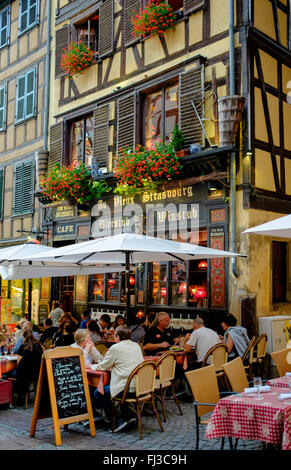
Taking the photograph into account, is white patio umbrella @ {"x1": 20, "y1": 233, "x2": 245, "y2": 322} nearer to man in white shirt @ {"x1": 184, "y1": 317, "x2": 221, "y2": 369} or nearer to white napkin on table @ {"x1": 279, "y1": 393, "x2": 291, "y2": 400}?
man in white shirt @ {"x1": 184, "y1": 317, "x2": 221, "y2": 369}

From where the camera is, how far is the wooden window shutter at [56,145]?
47.3 ft

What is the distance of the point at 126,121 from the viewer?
12242 millimetres

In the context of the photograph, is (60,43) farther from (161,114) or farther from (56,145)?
(161,114)

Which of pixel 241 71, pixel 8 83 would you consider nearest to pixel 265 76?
pixel 241 71

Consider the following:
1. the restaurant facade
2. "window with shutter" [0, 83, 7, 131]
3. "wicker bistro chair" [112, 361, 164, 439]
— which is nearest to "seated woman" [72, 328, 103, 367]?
"wicker bistro chair" [112, 361, 164, 439]

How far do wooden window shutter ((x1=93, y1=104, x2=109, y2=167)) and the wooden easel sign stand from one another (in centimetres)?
765

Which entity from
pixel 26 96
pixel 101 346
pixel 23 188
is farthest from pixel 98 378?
pixel 26 96

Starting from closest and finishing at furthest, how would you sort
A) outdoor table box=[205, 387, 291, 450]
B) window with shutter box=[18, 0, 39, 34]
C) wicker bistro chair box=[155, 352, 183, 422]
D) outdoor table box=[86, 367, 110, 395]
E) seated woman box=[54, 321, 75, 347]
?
outdoor table box=[205, 387, 291, 450], outdoor table box=[86, 367, 110, 395], wicker bistro chair box=[155, 352, 183, 422], seated woman box=[54, 321, 75, 347], window with shutter box=[18, 0, 39, 34]

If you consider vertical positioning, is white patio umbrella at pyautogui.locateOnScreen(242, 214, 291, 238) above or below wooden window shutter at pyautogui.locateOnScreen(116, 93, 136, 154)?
below

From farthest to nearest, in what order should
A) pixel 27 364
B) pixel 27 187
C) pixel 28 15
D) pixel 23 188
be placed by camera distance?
pixel 28 15 < pixel 23 188 < pixel 27 187 < pixel 27 364

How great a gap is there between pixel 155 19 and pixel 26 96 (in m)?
6.73

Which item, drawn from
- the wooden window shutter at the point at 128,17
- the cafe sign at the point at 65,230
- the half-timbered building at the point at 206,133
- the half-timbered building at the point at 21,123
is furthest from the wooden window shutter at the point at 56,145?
the wooden window shutter at the point at 128,17

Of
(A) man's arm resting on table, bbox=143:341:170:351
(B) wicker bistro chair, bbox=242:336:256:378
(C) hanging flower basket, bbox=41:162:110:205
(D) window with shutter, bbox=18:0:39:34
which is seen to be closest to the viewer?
(B) wicker bistro chair, bbox=242:336:256:378

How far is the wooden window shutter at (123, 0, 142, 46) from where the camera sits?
1220 cm
